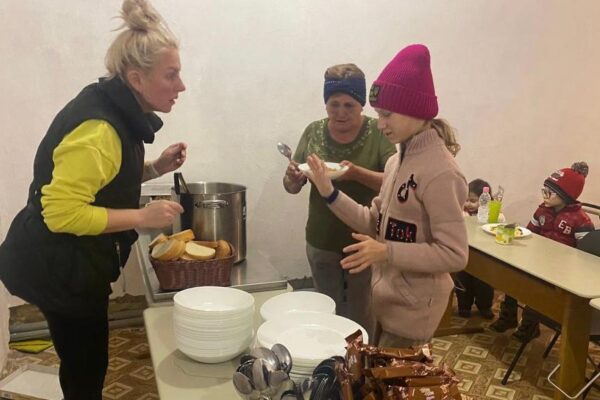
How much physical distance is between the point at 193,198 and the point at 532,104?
2596mm

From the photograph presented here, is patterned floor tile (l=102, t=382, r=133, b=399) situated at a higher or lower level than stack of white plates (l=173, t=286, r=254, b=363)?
lower

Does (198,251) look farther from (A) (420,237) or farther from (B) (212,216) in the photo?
(A) (420,237)

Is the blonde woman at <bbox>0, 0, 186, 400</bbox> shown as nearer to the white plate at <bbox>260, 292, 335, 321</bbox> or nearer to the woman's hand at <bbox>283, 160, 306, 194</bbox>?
the white plate at <bbox>260, 292, 335, 321</bbox>

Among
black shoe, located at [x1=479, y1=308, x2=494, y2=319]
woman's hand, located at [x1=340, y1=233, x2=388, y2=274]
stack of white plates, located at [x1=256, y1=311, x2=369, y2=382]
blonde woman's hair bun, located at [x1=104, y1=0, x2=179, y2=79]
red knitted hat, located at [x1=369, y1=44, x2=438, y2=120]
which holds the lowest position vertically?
black shoe, located at [x1=479, y1=308, x2=494, y2=319]

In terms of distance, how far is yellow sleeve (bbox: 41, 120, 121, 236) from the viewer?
1.21 m

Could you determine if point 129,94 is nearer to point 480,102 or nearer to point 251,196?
point 251,196

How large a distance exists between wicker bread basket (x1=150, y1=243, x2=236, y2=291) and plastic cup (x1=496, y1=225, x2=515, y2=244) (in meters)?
1.55

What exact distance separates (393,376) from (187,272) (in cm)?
86

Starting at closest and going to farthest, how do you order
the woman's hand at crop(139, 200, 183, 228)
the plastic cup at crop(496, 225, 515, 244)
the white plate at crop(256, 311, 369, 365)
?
1. the white plate at crop(256, 311, 369, 365)
2. the woman's hand at crop(139, 200, 183, 228)
3. the plastic cup at crop(496, 225, 515, 244)

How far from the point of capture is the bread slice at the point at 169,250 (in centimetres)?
152

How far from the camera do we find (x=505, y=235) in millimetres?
2545

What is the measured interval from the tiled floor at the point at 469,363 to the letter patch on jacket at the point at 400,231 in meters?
1.14

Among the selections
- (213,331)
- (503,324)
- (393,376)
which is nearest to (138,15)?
(213,331)

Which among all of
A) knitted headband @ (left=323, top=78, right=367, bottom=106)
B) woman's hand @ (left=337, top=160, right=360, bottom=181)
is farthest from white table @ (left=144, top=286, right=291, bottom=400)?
knitted headband @ (left=323, top=78, right=367, bottom=106)
